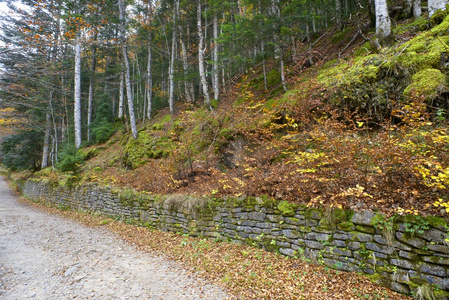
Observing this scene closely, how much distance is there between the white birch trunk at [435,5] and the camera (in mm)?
5562

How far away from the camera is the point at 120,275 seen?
448 centimetres

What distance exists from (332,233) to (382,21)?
6.50m

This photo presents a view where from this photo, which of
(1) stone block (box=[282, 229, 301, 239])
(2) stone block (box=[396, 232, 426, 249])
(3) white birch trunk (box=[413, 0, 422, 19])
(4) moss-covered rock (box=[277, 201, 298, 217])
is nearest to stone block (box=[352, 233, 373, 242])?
(2) stone block (box=[396, 232, 426, 249])

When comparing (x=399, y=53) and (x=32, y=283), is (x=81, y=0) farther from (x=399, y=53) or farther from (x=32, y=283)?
(x=399, y=53)

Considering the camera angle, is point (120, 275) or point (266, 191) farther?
point (266, 191)

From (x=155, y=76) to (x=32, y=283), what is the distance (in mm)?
21894

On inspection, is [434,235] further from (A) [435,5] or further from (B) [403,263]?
(A) [435,5]

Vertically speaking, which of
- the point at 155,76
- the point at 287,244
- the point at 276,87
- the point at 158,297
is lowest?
the point at 158,297

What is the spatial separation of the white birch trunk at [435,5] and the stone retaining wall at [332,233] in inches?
247

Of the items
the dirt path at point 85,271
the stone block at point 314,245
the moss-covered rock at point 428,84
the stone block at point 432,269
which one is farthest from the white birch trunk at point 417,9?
the dirt path at point 85,271

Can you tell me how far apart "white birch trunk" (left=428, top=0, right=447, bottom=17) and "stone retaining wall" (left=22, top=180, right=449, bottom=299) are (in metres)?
6.28

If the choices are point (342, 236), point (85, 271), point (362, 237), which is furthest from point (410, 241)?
point (85, 271)

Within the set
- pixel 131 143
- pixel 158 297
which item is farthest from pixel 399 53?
pixel 131 143

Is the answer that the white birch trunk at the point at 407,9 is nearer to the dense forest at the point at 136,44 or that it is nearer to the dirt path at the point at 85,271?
the dense forest at the point at 136,44
